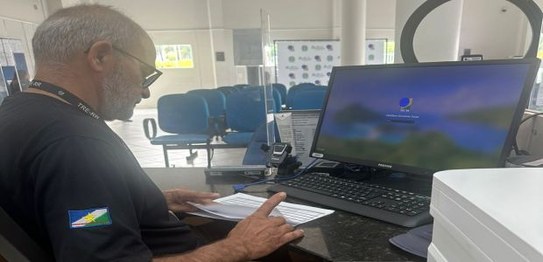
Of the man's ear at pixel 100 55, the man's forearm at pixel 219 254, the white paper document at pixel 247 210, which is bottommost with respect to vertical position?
the man's forearm at pixel 219 254

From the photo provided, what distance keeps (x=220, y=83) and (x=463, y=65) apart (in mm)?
7651

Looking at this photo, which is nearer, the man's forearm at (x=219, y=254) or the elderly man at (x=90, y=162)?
the elderly man at (x=90, y=162)

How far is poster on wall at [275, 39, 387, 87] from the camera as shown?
816 cm

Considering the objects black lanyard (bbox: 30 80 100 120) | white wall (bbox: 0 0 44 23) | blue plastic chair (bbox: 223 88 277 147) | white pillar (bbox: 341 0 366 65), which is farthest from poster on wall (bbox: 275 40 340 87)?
black lanyard (bbox: 30 80 100 120)

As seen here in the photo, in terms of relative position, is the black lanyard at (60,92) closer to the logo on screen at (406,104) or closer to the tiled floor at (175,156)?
the logo on screen at (406,104)

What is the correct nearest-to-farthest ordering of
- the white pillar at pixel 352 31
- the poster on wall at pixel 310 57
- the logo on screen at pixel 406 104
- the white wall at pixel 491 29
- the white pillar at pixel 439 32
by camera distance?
the logo on screen at pixel 406 104, the white pillar at pixel 439 32, the white pillar at pixel 352 31, the white wall at pixel 491 29, the poster on wall at pixel 310 57

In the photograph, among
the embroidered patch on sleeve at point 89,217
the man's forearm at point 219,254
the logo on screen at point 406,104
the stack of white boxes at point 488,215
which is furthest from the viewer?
the logo on screen at point 406,104

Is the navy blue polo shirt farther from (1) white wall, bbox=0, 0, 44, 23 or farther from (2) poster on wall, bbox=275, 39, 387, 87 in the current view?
(2) poster on wall, bbox=275, 39, 387, 87

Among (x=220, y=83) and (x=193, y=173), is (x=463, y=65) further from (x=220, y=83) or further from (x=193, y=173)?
(x=220, y=83)

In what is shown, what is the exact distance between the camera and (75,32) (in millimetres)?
855

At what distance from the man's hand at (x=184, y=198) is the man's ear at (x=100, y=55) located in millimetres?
479

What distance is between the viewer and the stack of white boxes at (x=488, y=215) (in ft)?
1.26

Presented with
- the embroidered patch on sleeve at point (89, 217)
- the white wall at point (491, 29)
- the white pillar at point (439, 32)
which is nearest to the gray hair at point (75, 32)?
the embroidered patch on sleeve at point (89, 217)

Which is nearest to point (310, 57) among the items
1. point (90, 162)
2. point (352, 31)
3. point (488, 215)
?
point (352, 31)
